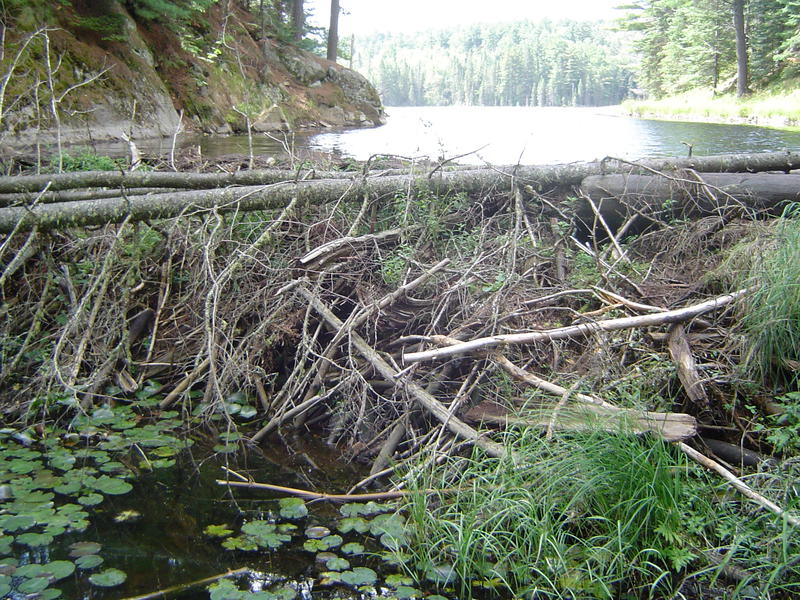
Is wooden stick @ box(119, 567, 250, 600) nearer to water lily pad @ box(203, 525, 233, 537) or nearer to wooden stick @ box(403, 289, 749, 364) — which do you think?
water lily pad @ box(203, 525, 233, 537)

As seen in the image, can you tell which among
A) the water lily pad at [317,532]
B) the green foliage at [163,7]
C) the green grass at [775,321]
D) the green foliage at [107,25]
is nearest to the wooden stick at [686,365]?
the green grass at [775,321]

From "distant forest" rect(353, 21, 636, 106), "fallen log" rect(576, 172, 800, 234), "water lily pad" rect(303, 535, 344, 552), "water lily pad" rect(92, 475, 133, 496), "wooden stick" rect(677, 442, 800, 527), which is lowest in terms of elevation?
"water lily pad" rect(303, 535, 344, 552)

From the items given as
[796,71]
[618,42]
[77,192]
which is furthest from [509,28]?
[77,192]

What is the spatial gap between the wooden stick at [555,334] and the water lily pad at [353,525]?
0.97 metres

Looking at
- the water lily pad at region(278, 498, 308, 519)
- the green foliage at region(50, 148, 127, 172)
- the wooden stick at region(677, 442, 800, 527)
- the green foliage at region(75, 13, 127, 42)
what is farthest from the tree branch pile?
the green foliage at region(75, 13, 127, 42)

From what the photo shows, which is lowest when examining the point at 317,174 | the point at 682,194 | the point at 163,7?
the point at 682,194

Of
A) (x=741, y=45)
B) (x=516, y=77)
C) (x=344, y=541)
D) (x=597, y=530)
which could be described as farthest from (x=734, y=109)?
(x=516, y=77)

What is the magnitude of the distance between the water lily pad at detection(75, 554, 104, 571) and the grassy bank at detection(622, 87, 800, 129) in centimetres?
2427

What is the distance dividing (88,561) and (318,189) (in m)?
3.15

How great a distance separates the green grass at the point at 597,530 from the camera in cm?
276

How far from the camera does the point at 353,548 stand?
3119 millimetres

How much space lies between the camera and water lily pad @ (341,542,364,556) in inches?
122

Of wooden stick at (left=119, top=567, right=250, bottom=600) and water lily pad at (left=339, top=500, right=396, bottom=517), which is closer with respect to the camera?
wooden stick at (left=119, top=567, right=250, bottom=600)

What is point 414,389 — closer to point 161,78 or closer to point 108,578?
point 108,578
